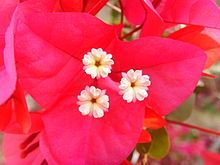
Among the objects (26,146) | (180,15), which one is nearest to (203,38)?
(180,15)

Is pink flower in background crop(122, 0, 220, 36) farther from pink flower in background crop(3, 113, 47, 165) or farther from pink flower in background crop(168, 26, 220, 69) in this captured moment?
pink flower in background crop(3, 113, 47, 165)

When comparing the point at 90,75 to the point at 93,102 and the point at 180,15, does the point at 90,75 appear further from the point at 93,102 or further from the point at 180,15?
the point at 180,15

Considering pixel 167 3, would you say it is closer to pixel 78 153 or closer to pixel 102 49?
pixel 102 49

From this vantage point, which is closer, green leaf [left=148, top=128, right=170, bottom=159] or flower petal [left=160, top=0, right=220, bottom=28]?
flower petal [left=160, top=0, right=220, bottom=28]

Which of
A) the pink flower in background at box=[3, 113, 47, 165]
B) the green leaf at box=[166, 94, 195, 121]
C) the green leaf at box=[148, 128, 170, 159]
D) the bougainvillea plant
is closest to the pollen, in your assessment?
the bougainvillea plant

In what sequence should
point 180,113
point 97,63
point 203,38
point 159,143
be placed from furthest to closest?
point 180,113 < point 159,143 < point 203,38 < point 97,63
